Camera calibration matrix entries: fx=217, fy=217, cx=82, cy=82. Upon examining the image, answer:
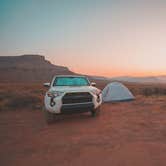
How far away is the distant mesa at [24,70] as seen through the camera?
110 m

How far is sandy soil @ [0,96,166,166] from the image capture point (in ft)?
17.1

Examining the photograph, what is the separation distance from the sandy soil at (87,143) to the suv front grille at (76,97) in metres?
0.99

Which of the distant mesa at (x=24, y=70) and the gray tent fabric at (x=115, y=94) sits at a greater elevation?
the distant mesa at (x=24, y=70)

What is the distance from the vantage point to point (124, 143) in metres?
6.36

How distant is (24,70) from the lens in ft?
397

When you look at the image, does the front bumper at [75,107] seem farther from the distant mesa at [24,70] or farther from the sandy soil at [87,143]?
the distant mesa at [24,70]

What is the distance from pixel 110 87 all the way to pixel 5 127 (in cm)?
947

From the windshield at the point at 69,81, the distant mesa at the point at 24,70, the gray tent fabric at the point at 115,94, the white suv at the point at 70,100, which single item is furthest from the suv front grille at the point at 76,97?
the distant mesa at the point at 24,70

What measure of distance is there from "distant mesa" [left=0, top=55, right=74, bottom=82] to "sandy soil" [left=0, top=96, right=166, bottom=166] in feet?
318

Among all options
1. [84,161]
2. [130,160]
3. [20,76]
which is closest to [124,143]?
[130,160]

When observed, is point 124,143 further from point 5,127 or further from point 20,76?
point 20,76

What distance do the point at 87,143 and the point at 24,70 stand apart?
119546 millimetres

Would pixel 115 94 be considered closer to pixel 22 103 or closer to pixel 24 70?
pixel 22 103

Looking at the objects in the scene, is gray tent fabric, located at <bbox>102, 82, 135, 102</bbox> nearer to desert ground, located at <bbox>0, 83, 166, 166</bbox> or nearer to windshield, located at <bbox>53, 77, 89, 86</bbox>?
windshield, located at <bbox>53, 77, 89, 86</bbox>
